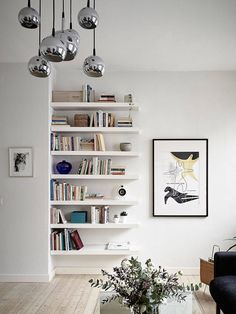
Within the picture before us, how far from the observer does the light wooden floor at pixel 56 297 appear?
4.47m

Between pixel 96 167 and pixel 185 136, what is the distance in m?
1.34

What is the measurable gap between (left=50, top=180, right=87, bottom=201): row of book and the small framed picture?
15.4 inches

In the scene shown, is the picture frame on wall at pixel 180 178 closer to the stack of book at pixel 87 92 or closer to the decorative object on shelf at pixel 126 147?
the decorative object on shelf at pixel 126 147

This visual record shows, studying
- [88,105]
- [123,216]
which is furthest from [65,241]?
[88,105]

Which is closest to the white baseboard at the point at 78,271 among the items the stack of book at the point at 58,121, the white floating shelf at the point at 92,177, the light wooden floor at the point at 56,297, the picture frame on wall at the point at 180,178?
the light wooden floor at the point at 56,297

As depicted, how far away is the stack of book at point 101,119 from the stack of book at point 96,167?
481 millimetres

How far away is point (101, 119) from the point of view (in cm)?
585

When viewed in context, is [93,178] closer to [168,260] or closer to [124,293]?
[168,260]

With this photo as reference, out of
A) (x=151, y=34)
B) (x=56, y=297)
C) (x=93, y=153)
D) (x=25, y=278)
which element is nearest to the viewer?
(x=151, y=34)

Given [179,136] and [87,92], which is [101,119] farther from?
[179,136]

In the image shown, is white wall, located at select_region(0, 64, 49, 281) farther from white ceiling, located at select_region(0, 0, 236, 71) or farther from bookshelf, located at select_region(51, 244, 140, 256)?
white ceiling, located at select_region(0, 0, 236, 71)

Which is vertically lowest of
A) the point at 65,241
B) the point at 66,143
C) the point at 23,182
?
the point at 65,241

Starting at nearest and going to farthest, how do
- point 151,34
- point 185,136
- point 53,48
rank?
point 53,48, point 151,34, point 185,136

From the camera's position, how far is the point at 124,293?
2.77 meters
